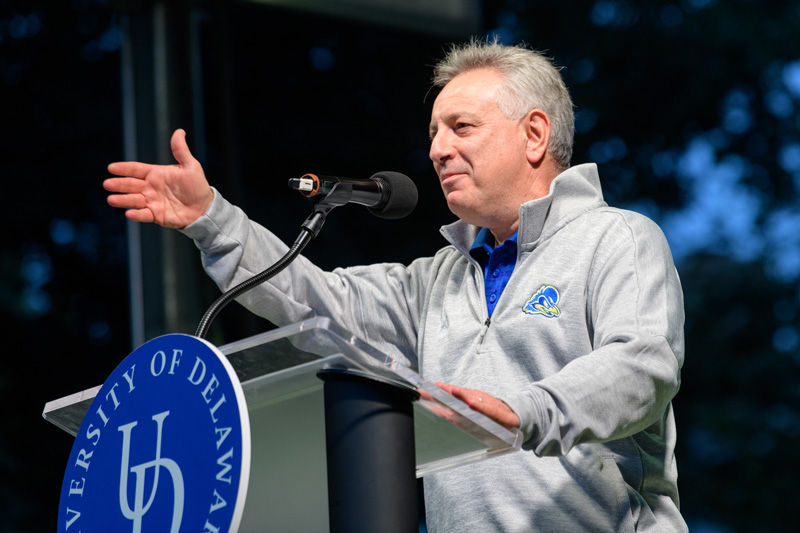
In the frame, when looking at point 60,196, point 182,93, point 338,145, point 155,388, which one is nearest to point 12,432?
point 60,196

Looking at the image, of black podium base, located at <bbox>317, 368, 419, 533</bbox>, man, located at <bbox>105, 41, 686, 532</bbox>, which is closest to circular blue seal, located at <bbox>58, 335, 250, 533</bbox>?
black podium base, located at <bbox>317, 368, 419, 533</bbox>

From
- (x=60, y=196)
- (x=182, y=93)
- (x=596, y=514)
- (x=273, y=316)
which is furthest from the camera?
(x=60, y=196)

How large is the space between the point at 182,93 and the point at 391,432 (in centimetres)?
204

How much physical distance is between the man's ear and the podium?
89cm

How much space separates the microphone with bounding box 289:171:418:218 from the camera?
5.38 feet

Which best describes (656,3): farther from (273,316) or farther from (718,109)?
(273,316)

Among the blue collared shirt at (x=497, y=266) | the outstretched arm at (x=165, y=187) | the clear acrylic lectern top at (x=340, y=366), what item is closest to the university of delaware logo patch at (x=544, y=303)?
the blue collared shirt at (x=497, y=266)

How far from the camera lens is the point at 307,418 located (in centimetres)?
131

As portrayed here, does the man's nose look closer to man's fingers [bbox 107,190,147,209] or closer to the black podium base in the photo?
man's fingers [bbox 107,190,147,209]

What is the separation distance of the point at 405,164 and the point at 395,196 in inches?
164

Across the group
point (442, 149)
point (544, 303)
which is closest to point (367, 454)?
point (544, 303)

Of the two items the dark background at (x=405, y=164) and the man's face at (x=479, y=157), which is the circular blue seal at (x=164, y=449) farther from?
the dark background at (x=405, y=164)

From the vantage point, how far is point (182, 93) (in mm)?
3041

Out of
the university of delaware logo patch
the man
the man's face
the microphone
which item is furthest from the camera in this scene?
the man's face
